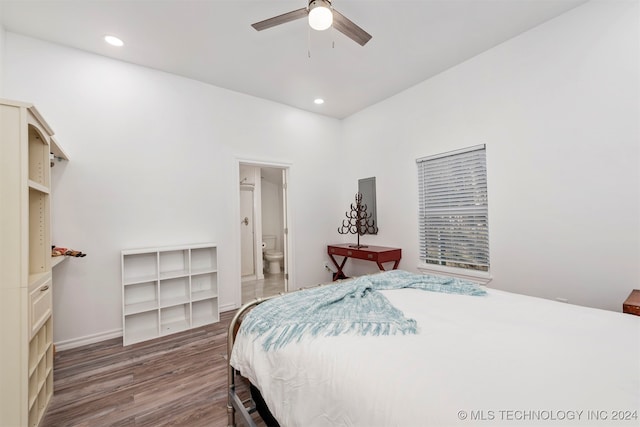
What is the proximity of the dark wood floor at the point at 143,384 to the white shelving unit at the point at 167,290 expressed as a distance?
0.79ft

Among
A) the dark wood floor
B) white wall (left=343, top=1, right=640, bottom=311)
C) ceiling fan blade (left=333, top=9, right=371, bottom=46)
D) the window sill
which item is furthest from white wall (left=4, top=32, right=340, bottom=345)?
white wall (left=343, top=1, right=640, bottom=311)

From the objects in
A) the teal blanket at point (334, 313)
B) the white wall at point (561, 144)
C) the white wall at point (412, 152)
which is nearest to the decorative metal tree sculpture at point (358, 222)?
the white wall at point (412, 152)

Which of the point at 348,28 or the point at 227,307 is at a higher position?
the point at 348,28

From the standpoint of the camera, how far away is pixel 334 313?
1.38m

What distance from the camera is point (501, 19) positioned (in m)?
2.33

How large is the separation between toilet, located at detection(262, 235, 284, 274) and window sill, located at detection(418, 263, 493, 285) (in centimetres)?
314

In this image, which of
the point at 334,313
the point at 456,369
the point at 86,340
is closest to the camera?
the point at 456,369

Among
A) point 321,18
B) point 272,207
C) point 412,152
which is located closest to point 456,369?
point 321,18

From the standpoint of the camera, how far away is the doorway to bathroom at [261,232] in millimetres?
4723

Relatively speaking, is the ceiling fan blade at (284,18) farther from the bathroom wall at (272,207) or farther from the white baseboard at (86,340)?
the bathroom wall at (272,207)

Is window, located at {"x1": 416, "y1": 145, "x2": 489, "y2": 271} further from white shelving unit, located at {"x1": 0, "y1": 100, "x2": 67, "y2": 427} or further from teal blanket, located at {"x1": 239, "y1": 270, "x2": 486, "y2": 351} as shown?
white shelving unit, located at {"x1": 0, "y1": 100, "x2": 67, "y2": 427}

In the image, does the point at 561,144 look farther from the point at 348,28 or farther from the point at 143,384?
the point at 143,384

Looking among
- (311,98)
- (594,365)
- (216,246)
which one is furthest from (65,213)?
(594,365)

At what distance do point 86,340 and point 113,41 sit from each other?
116 inches
